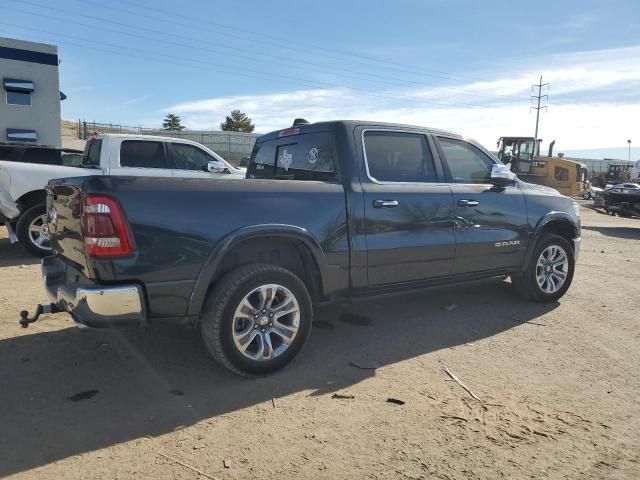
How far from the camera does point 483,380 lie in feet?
12.2

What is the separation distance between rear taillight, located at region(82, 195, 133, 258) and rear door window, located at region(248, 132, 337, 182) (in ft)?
5.92

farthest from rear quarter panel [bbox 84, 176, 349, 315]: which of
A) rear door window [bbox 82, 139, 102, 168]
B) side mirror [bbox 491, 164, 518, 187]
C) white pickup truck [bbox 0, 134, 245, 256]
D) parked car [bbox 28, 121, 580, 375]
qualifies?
rear door window [bbox 82, 139, 102, 168]

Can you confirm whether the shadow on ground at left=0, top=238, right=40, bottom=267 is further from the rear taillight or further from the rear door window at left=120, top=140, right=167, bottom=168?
the rear taillight

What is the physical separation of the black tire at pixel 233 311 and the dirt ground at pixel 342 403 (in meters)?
0.14

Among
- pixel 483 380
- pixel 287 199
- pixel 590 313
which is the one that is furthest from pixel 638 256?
pixel 287 199

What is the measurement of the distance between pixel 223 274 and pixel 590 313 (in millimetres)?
4178

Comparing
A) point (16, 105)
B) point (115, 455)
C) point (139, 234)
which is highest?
point (16, 105)

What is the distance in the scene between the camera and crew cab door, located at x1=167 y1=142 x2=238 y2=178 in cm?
817

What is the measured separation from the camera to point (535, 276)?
5.55 meters

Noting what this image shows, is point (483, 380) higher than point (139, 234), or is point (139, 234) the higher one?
point (139, 234)

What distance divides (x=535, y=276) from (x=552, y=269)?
0.97 ft

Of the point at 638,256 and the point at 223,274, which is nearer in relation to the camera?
the point at 223,274

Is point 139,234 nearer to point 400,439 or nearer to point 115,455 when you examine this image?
point 115,455

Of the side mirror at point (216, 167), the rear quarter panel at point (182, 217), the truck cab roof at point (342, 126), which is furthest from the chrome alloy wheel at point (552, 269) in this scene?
the side mirror at point (216, 167)
